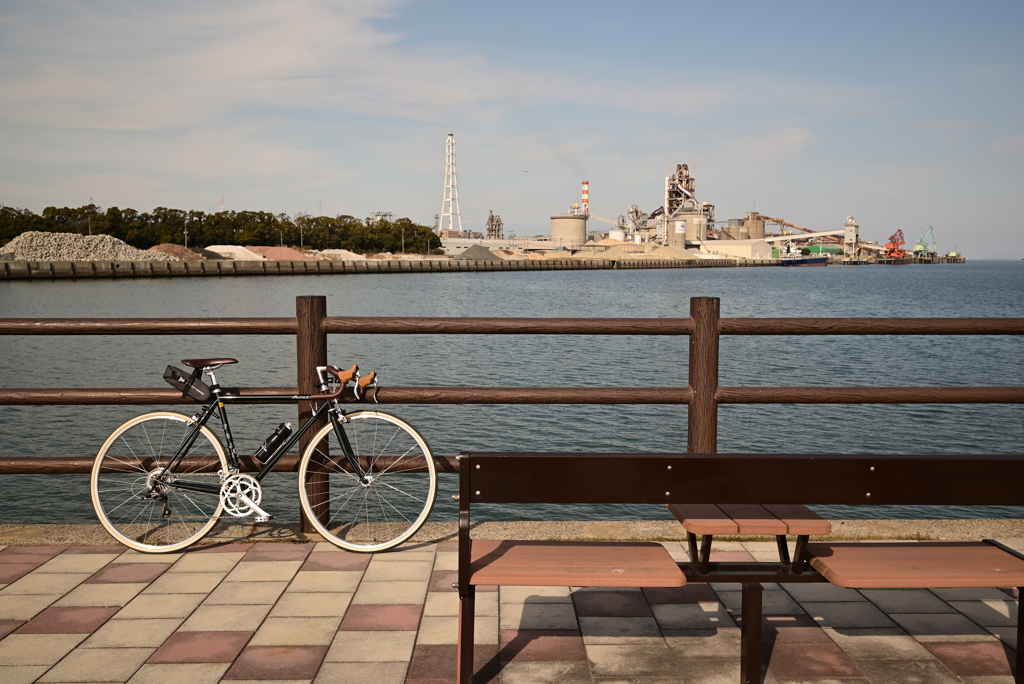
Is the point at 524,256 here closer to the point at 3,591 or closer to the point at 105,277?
the point at 105,277

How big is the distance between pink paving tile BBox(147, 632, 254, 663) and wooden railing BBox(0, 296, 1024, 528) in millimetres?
1383

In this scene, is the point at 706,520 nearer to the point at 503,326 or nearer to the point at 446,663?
the point at 446,663

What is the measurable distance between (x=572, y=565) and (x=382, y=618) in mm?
1102

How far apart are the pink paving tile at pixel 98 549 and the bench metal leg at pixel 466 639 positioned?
239 cm

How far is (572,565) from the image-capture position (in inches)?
111

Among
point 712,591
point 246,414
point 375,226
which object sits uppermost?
point 375,226

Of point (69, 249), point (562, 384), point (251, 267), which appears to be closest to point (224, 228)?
point (251, 267)

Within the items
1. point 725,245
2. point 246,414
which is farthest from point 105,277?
point 725,245

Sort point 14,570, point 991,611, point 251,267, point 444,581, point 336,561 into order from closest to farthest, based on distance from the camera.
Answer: point 991,611 → point 444,581 → point 14,570 → point 336,561 → point 251,267

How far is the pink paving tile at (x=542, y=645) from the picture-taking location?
3.13m

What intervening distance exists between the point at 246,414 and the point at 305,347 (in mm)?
10645

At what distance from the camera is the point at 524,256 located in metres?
152

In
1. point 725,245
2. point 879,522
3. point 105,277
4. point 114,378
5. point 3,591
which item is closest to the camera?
point 3,591

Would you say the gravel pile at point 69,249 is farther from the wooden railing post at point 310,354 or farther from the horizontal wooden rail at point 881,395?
the horizontal wooden rail at point 881,395
